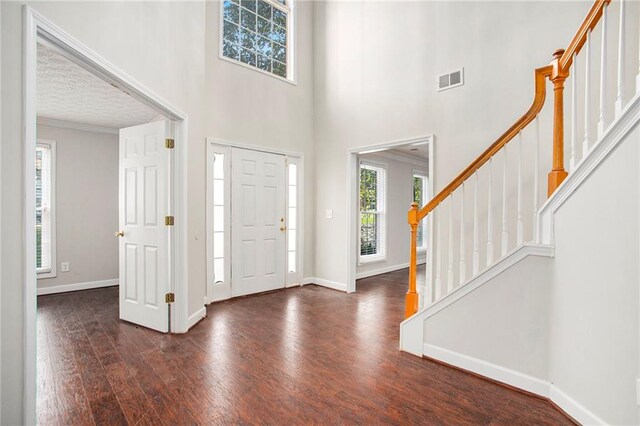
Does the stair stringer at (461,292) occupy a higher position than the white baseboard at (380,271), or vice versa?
the stair stringer at (461,292)

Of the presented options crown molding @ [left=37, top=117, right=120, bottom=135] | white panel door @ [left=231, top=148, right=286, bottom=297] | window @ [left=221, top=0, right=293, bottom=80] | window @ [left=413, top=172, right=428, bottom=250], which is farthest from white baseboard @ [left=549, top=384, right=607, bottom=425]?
crown molding @ [left=37, top=117, right=120, bottom=135]

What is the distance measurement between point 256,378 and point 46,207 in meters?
4.51

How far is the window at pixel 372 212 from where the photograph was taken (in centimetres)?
642

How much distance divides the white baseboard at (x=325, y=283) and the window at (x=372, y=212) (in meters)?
1.27

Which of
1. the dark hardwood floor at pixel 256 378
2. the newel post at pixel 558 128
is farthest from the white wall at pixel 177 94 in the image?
the newel post at pixel 558 128

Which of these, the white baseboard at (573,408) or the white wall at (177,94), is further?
the white baseboard at (573,408)

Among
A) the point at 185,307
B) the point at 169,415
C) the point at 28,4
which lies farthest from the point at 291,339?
the point at 28,4

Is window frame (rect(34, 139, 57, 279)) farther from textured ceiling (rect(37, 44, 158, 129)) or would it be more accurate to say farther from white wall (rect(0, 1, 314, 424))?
white wall (rect(0, 1, 314, 424))

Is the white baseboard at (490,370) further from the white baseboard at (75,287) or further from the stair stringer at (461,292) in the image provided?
the white baseboard at (75,287)

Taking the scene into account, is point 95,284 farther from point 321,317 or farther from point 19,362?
point 19,362

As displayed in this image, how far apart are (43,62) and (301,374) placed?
11.6ft

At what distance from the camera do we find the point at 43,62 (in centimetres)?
300

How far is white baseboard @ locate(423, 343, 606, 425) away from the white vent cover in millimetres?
2808

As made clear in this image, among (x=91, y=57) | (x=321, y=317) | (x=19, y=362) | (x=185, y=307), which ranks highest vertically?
(x=91, y=57)
